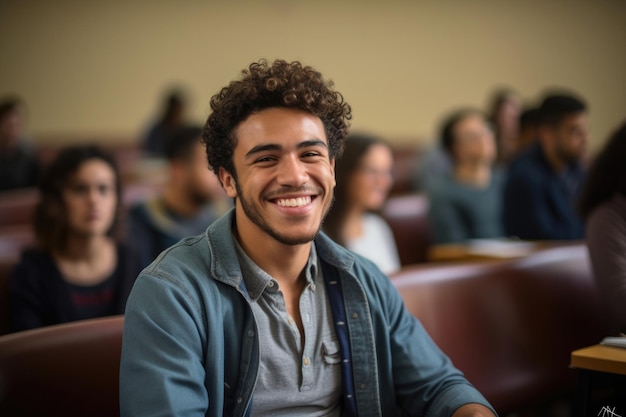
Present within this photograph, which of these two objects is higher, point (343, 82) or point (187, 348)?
point (343, 82)

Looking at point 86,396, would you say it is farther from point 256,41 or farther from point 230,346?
point 256,41

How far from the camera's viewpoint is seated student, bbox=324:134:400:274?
3.12 meters

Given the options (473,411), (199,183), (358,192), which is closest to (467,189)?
(358,192)

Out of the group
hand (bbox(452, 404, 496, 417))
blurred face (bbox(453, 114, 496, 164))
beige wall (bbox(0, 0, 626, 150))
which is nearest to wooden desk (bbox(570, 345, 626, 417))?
hand (bbox(452, 404, 496, 417))

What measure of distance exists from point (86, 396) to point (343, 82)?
778 cm

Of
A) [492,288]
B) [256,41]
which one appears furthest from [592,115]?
[492,288]

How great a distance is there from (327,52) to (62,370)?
7736 millimetres

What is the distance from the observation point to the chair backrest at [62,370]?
1.57 meters

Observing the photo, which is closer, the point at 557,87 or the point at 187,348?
the point at 187,348

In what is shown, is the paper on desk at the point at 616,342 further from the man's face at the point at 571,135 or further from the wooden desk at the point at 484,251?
the man's face at the point at 571,135

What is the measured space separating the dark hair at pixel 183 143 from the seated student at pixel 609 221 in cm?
190

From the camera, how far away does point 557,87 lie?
345 inches

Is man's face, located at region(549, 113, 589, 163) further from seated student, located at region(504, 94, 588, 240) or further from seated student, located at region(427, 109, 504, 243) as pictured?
seated student, located at region(427, 109, 504, 243)

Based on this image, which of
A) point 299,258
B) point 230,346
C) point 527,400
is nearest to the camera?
point 230,346
